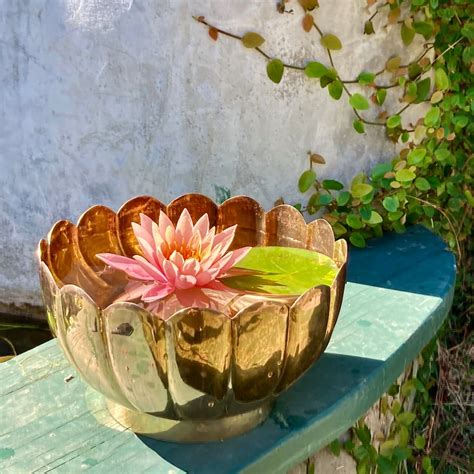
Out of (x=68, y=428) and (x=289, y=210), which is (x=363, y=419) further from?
(x=68, y=428)

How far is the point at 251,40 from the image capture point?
1.68 metres

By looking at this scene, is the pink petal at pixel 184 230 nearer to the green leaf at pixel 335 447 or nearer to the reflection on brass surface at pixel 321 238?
the reflection on brass surface at pixel 321 238

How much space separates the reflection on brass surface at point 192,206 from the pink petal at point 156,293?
0.32m

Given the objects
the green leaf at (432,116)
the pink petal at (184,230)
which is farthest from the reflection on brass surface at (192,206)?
the green leaf at (432,116)

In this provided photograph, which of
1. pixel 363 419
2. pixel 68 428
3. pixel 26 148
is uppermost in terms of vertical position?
pixel 26 148

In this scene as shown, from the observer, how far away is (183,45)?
1.68 meters

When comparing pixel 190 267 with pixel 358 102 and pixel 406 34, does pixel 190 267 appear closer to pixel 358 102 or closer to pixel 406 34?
pixel 358 102

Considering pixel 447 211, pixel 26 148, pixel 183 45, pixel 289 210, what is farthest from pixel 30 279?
pixel 447 211

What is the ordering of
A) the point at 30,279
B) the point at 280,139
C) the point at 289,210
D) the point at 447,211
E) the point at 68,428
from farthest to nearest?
the point at 447,211 < the point at 30,279 < the point at 280,139 < the point at 289,210 < the point at 68,428

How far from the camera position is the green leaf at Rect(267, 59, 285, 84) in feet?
5.61

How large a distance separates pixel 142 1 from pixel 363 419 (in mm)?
1044

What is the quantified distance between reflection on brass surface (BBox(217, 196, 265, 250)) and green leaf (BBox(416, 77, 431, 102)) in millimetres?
787

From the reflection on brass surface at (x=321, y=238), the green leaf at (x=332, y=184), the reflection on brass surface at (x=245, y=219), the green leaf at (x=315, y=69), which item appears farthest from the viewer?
the green leaf at (x=332, y=184)

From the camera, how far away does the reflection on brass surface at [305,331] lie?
1.05 m
